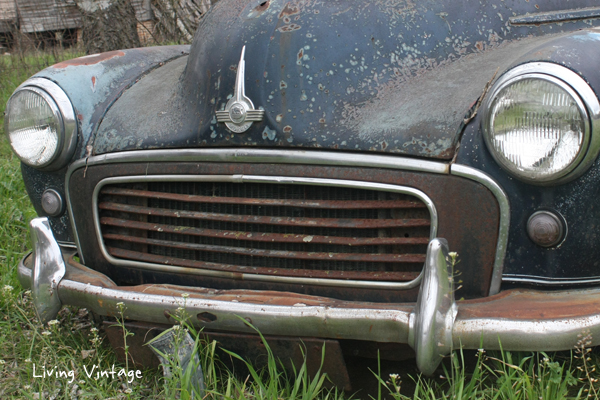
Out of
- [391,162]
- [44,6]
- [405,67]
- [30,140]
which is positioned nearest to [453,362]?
[391,162]

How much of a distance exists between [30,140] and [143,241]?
602 mm

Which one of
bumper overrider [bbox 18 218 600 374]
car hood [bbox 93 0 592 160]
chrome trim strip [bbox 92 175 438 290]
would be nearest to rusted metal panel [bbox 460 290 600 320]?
bumper overrider [bbox 18 218 600 374]

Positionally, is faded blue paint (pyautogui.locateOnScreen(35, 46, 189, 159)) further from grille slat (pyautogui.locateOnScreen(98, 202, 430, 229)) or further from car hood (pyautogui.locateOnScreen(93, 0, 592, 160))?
grille slat (pyautogui.locateOnScreen(98, 202, 430, 229))

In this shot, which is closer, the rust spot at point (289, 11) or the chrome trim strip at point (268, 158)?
the chrome trim strip at point (268, 158)

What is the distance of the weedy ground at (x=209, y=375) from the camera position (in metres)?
1.64

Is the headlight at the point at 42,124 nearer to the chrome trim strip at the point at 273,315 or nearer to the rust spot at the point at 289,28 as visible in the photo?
the chrome trim strip at the point at 273,315

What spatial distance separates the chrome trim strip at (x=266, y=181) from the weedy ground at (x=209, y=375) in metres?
0.23

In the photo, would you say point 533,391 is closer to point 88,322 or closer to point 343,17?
point 343,17

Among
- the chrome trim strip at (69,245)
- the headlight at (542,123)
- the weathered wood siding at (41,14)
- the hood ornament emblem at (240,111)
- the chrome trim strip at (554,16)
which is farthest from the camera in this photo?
the weathered wood siding at (41,14)

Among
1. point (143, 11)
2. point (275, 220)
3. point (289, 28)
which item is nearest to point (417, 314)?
point (275, 220)

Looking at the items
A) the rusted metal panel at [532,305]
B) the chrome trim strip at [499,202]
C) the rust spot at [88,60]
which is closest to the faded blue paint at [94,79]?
the rust spot at [88,60]

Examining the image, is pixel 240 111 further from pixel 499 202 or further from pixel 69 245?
pixel 69 245

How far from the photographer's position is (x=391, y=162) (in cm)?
168

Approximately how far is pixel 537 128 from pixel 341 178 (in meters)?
0.54
